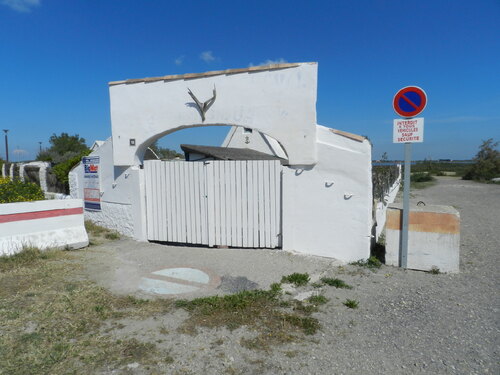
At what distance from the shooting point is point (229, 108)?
6746 mm

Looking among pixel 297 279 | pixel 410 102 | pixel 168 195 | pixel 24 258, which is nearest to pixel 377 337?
pixel 297 279

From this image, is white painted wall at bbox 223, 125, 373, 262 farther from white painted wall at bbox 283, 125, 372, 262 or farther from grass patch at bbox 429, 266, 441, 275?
grass patch at bbox 429, 266, 441, 275

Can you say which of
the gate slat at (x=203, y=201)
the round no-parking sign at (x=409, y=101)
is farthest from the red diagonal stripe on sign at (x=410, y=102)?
the gate slat at (x=203, y=201)

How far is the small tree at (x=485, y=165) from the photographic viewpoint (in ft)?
100

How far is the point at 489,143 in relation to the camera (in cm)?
3297

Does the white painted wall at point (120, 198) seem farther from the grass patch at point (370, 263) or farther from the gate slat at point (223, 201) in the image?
the grass patch at point (370, 263)

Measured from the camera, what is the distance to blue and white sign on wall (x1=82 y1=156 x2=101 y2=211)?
8875 mm

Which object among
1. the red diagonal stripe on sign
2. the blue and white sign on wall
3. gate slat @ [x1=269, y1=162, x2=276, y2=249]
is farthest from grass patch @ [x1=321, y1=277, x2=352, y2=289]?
the blue and white sign on wall

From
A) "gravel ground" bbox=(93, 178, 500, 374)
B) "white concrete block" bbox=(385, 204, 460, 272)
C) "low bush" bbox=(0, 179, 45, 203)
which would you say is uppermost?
"low bush" bbox=(0, 179, 45, 203)

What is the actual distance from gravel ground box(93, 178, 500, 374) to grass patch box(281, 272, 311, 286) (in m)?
0.39

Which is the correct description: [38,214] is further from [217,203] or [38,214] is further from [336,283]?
[336,283]

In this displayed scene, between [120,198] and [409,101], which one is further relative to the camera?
[120,198]

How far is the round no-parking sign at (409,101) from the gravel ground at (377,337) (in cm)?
280

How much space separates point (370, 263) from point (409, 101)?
2.94m
